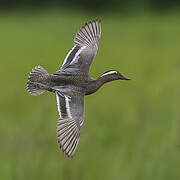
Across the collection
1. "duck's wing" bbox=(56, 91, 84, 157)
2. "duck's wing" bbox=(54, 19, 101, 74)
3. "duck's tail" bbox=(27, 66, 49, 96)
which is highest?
"duck's wing" bbox=(54, 19, 101, 74)

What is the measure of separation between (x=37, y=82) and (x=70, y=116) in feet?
0.85

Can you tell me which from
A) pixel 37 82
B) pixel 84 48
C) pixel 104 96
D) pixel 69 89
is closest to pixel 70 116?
pixel 69 89

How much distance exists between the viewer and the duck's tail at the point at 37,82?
12.8 ft

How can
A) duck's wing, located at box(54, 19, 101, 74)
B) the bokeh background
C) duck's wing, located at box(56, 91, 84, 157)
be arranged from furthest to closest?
the bokeh background < duck's wing, located at box(54, 19, 101, 74) < duck's wing, located at box(56, 91, 84, 157)

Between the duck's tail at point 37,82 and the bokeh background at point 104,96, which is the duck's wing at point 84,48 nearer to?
the duck's tail at point 37,82

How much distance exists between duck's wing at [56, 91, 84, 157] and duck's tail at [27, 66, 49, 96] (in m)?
0.12

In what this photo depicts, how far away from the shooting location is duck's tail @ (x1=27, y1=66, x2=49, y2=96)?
154 inches

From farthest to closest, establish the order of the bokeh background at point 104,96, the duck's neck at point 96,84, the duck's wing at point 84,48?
the bokeh background at point 104,96
the duck's wing at point 84,48
the duck's neck at point 96,84

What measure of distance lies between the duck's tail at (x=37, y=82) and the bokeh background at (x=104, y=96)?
2116mm

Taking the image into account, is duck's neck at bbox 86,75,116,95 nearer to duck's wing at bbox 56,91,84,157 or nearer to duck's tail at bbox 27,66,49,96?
duck's wing at bbox 56,91,84,157

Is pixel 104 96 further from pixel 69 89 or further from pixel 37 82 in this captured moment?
pixel 69 89

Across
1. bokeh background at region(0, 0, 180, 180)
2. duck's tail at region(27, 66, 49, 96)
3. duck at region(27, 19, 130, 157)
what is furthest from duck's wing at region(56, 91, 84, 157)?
bokeh background at region(0, 0, 180, 180)

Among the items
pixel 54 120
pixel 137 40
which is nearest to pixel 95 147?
pixel 54 120

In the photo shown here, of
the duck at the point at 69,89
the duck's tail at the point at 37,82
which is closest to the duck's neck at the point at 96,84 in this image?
the duck at the point at 69,89
